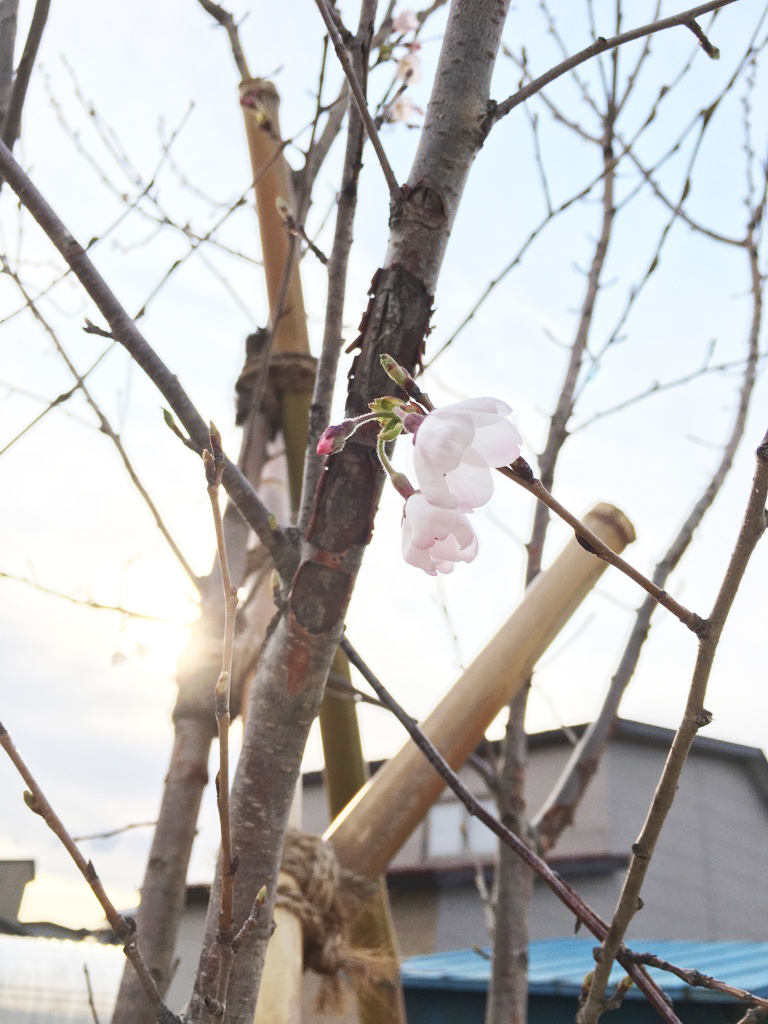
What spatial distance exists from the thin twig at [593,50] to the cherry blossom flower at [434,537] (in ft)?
1.92

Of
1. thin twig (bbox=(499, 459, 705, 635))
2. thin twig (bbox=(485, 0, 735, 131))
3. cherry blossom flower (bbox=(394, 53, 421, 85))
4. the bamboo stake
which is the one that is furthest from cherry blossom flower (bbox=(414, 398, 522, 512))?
cherry blossom flower (bbox=(394, 53, 421, 85))

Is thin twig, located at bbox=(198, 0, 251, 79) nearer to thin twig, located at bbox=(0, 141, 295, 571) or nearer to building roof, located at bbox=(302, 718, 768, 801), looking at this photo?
thin twig, located at bbox=(0, 141, 295, 571)

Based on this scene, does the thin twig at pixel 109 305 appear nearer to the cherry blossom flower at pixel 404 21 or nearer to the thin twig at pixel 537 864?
the thin twig at pixel 537 864

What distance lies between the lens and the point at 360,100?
0.89m

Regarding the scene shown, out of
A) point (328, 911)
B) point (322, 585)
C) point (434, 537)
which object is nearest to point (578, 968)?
point (328, 911)

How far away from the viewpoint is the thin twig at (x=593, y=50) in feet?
3.01

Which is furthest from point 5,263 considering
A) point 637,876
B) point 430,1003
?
point 430,1003

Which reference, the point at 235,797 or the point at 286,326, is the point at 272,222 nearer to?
the point at 286,326

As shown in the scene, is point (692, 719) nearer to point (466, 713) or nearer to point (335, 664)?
point (466, 713)

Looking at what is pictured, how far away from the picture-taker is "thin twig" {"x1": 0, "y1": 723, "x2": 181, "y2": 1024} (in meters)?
0.59

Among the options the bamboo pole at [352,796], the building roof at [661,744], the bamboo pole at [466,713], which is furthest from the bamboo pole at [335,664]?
the building roof at [661,744]

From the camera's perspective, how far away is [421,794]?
1.29m

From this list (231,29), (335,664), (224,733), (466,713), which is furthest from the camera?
(231,29)

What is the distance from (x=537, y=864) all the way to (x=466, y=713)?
458 millimetres
